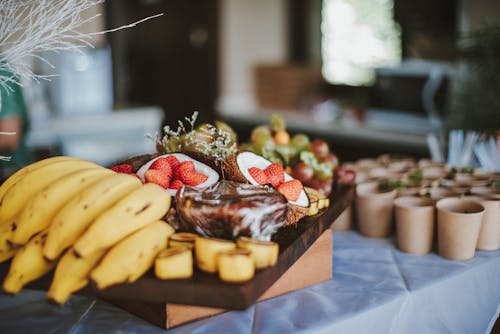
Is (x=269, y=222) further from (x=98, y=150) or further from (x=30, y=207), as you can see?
(x=98, y=150)

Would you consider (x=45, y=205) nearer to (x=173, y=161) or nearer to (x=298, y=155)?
(x=173, y=161)

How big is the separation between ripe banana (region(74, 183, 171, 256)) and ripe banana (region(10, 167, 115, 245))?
15 cm

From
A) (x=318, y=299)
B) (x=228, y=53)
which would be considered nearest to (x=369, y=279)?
(x=318, y=299)

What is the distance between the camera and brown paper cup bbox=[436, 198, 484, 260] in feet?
5.04

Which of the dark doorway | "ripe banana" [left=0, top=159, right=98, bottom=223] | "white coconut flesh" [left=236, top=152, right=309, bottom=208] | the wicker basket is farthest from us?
the dark doorway

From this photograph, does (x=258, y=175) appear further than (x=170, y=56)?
No

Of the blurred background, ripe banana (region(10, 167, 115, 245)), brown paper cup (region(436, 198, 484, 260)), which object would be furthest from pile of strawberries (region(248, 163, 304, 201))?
the blurred background

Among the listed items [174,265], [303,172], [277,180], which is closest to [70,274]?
[174,265]

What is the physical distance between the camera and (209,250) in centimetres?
106

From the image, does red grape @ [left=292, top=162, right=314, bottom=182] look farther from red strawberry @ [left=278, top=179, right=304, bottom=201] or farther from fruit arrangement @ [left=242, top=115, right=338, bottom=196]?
red strawberry @ [left=278, top=179, right=304, bottom=201]

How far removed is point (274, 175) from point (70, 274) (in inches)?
23.2

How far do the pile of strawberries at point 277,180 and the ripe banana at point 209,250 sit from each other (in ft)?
0.98

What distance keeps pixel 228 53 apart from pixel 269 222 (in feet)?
17.9

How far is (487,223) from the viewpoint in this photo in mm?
1643
